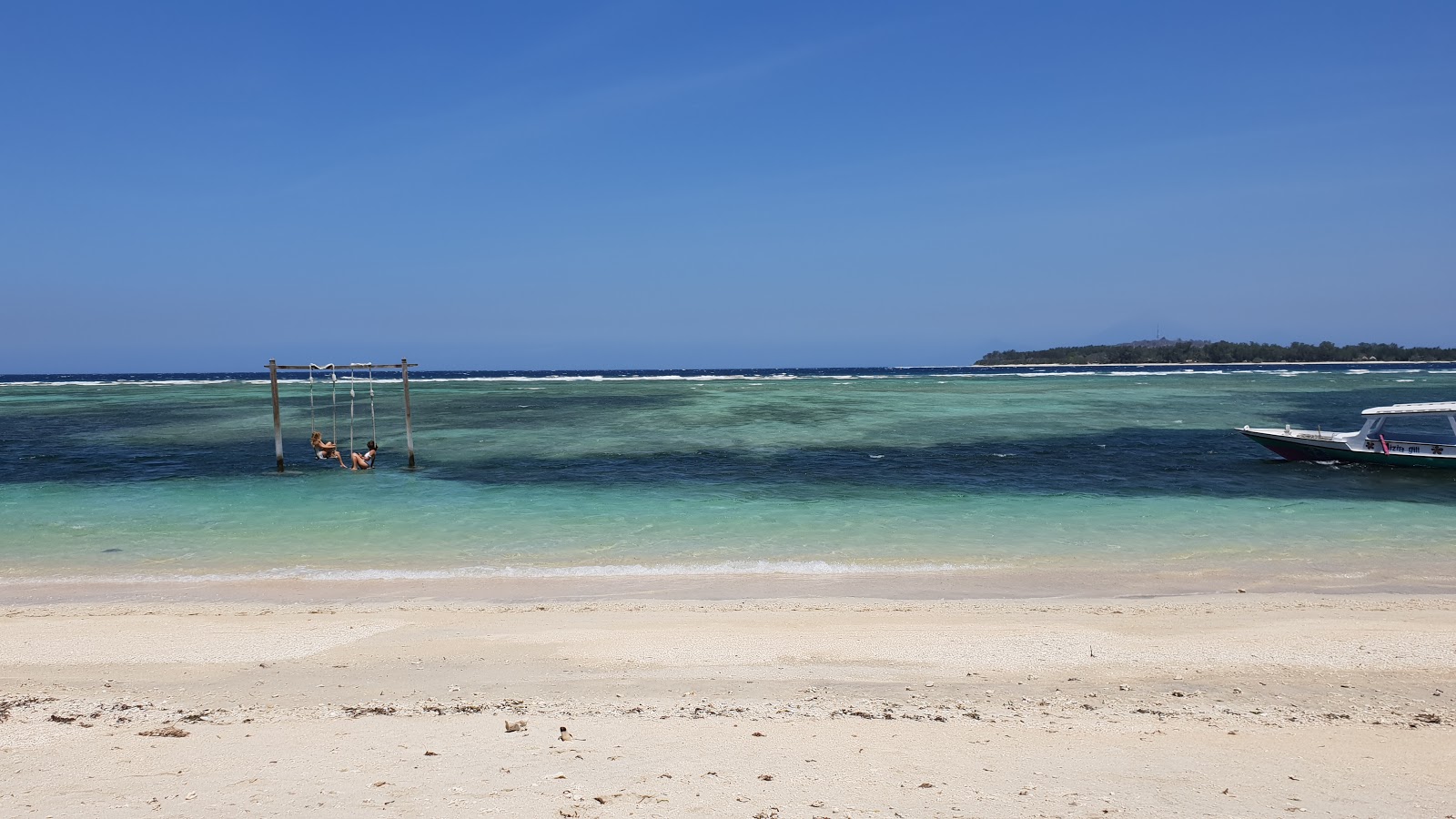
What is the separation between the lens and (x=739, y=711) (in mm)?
5547

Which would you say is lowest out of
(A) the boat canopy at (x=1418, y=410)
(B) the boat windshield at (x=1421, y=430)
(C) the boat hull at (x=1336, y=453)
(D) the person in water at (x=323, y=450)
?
(B) the boat windshield at (x=1421, y=430)

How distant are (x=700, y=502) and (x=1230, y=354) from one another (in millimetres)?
139953

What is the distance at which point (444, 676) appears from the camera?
6.35m

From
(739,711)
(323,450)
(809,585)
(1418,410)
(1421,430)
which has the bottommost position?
(1421,430)

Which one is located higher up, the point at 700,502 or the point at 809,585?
the point at 700,502

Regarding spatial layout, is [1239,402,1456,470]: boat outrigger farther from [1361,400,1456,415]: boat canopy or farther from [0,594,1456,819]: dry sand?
[0,594,1456,819]: dry sand

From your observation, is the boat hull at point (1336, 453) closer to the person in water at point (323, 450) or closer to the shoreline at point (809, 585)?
the shoreline at point (809, 585)

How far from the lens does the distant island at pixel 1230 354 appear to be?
407 feet

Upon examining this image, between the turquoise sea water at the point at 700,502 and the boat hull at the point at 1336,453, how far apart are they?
26 cm

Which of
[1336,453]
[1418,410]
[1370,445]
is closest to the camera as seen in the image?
[1418,410]

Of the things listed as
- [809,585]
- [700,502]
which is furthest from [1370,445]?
[809,585]

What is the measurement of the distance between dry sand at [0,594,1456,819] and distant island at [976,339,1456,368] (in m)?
139

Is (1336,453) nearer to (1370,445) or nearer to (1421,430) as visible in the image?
(1370,445)

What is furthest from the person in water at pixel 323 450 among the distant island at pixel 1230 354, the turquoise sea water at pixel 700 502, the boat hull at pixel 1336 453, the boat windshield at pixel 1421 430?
the distant island at pixel 1230 354
